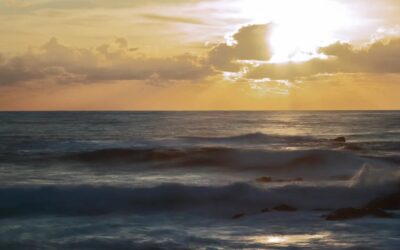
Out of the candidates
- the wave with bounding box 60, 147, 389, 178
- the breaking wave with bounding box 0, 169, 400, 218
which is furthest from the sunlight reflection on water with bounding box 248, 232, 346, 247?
the wave with bounding box 60, 147, 389, 178

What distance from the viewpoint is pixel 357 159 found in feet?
113

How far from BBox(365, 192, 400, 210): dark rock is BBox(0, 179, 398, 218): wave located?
1.40m

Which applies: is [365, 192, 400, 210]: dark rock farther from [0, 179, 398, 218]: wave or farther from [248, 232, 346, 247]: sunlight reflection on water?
[248, 232, 346, 247]: sunlight reflection on water

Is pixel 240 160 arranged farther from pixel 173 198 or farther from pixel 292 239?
pixel 292 239

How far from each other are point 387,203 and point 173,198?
25.7 feet

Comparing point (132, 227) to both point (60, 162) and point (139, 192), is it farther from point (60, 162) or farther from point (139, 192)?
point (60, 162)

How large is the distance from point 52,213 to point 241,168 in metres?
14.6

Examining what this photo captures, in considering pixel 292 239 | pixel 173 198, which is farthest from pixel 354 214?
pixel 173 198

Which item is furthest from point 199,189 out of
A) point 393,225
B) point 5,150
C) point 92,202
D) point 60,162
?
point 5,150

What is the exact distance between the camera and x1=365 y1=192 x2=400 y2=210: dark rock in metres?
19.6

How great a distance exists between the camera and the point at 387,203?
20.0 m

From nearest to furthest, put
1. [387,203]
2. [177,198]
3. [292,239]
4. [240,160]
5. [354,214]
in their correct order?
1. [292,239]
2. [354,214]
3. [387,203]
4. [177,198]
5. [240,160]


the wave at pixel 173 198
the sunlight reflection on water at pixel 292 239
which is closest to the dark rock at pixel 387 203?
the wave at pixel 173 198

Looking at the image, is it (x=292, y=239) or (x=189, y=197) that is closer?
(x=292, y=239)
